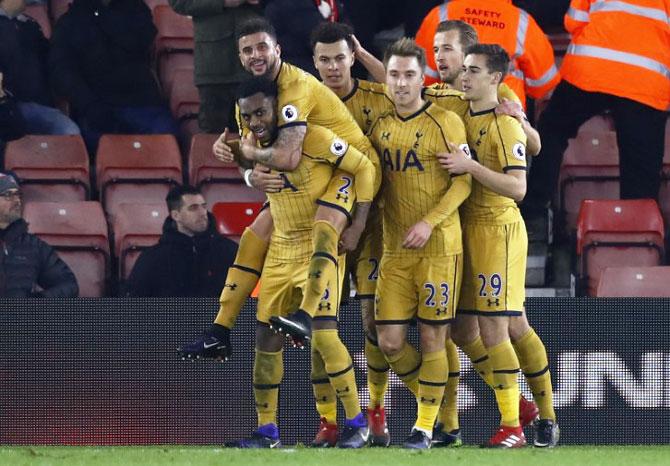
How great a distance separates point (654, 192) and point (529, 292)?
1.09 metres

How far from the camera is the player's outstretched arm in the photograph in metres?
9.80

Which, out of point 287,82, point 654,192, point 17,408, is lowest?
point 17,408

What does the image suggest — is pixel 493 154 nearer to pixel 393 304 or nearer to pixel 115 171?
pixel 393 304

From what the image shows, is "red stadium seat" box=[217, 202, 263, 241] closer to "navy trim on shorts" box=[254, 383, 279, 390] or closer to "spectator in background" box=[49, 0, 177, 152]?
"spectator in background" box=[49, 0, 177, 152]

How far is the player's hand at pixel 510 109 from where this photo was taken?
10164mm

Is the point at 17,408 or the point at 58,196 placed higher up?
the point at 58,196

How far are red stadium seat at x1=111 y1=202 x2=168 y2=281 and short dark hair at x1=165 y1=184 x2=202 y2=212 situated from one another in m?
0.48

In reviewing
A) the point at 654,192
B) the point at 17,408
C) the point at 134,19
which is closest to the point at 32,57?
the point at 134,19

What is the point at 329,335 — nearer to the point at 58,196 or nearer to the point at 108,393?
the point at 108,393

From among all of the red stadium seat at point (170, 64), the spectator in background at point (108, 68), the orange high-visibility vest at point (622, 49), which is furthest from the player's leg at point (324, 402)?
the red stadium seat at point (170, 64)

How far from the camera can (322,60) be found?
33.4 ft

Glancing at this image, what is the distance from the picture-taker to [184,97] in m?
13.8

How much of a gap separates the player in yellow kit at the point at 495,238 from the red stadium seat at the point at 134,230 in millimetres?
2757

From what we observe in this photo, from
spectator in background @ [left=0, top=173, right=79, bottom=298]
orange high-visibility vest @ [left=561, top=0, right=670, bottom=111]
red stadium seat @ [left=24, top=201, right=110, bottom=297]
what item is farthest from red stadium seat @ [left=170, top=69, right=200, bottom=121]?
orange high-visibility vest @ [left=561, top=0, right=670, bottom=111]
